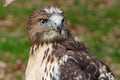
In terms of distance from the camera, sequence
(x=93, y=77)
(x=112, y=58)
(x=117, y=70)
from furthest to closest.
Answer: (x=112, y=58), (x=117, y=70), (x=93, y=77)

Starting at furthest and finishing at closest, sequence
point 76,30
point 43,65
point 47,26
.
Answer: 1. point 76,30
2. point 47,26
3. point 43,65

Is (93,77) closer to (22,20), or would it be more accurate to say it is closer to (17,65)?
(17,65)

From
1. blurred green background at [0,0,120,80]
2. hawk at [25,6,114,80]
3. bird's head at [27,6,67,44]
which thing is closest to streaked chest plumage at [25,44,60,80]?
hawk at [25,6,114,80]

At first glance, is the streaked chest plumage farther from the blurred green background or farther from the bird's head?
the blurred green background

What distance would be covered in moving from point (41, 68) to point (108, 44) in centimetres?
790

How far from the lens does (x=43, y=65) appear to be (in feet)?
23.5

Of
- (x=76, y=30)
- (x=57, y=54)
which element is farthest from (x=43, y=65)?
(x=76, y=30)

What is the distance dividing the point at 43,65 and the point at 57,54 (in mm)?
197

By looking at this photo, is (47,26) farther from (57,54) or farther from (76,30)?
(76,30)

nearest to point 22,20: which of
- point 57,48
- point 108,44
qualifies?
point 108,44

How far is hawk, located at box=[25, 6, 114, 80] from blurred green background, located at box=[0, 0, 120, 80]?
4775 millimetres

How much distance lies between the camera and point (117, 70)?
1295cm

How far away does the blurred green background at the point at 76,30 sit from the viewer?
1330 cm

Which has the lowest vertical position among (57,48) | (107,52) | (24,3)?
(57,48)
